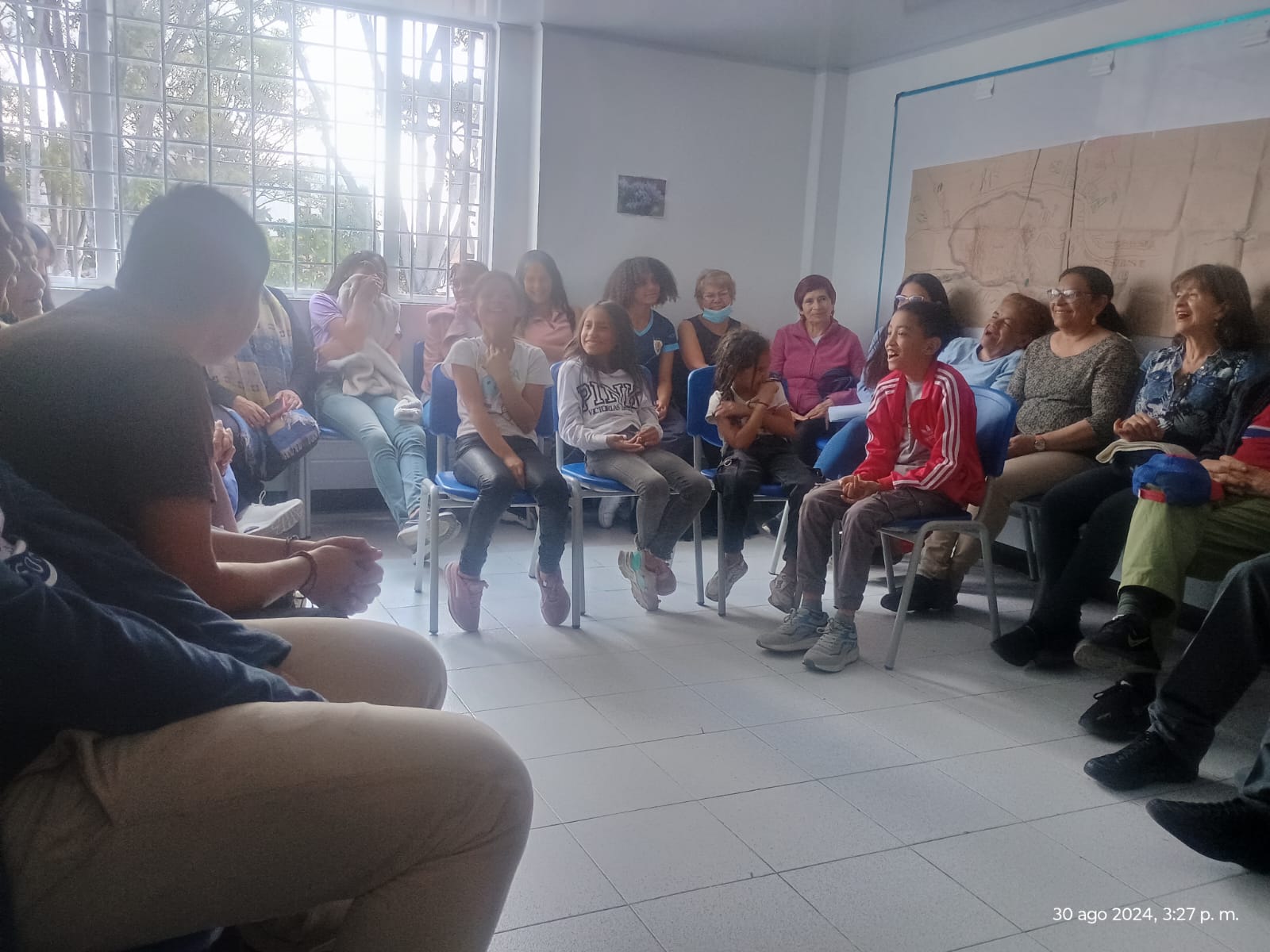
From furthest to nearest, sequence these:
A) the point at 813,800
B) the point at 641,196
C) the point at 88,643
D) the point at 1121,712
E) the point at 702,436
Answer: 1. the point at 641,196
2. the point at 702,436
3. the point at 1121,712
4. the point at 813,800
5. the point at 88,643

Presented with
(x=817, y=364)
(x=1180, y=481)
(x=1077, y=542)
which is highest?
(x=817, y=364)

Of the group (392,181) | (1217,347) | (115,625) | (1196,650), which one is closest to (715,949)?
(115,625)

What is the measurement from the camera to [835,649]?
279cm

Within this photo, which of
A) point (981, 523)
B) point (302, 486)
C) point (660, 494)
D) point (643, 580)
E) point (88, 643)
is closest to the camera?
point (88, 643)

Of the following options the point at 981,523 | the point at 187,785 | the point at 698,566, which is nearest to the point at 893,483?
the point at 981,523

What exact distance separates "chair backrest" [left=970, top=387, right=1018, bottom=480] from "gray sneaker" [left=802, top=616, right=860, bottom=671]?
67cm

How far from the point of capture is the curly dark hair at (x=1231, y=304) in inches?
121

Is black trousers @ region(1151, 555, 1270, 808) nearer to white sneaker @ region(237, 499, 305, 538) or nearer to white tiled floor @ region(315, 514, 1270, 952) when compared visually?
white tiled floor @ region(315, 514, 1270, 952)

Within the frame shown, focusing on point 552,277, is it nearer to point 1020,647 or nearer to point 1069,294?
point 1069,294

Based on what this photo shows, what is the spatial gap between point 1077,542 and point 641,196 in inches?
115

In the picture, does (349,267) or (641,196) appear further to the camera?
(641,196)

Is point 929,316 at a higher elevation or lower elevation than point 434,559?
higher

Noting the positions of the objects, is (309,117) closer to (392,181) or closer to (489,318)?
(392,181)

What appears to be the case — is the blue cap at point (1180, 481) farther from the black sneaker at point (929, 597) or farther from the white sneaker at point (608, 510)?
the white sneaker at point (608, 510)
